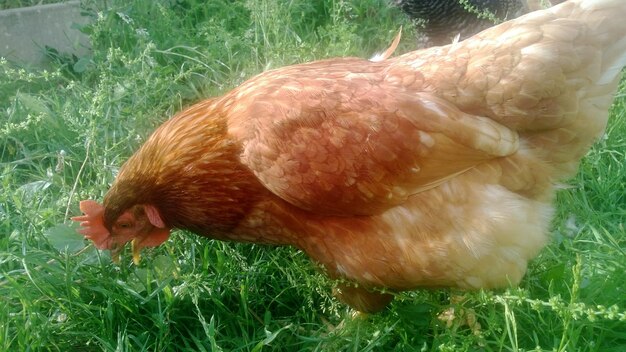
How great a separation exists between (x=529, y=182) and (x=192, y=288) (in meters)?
1.11

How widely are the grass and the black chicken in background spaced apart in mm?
650

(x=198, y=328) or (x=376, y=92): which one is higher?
(x=376, y=92)

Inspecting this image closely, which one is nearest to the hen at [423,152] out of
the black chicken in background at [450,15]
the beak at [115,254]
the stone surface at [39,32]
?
the beak at [115,254]

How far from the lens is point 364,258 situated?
1.68 m

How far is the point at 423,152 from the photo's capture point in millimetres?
1616

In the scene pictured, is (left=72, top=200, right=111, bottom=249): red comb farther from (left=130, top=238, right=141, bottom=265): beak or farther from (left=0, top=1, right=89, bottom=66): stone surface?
(left=0, top=1, right=89, bottom=66): stone surface

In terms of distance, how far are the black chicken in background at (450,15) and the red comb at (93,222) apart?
206cm

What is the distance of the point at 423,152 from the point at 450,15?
1.78 m

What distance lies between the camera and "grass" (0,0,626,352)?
5.85 feet

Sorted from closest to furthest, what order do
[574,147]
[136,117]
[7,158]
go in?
1. [574,147]
2. [136,117]
3. [7,158]

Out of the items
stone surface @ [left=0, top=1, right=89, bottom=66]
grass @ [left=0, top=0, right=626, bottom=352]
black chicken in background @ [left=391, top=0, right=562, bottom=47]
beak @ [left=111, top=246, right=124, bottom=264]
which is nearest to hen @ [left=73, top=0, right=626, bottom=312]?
grass @ [left=0, top=0, right=626, bottom=352]

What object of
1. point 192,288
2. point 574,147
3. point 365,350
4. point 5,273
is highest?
point 574,147

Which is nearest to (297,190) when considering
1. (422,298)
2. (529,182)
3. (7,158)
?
(422,298)

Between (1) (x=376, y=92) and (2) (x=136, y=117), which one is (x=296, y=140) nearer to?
(1) (x=376, y=92)
